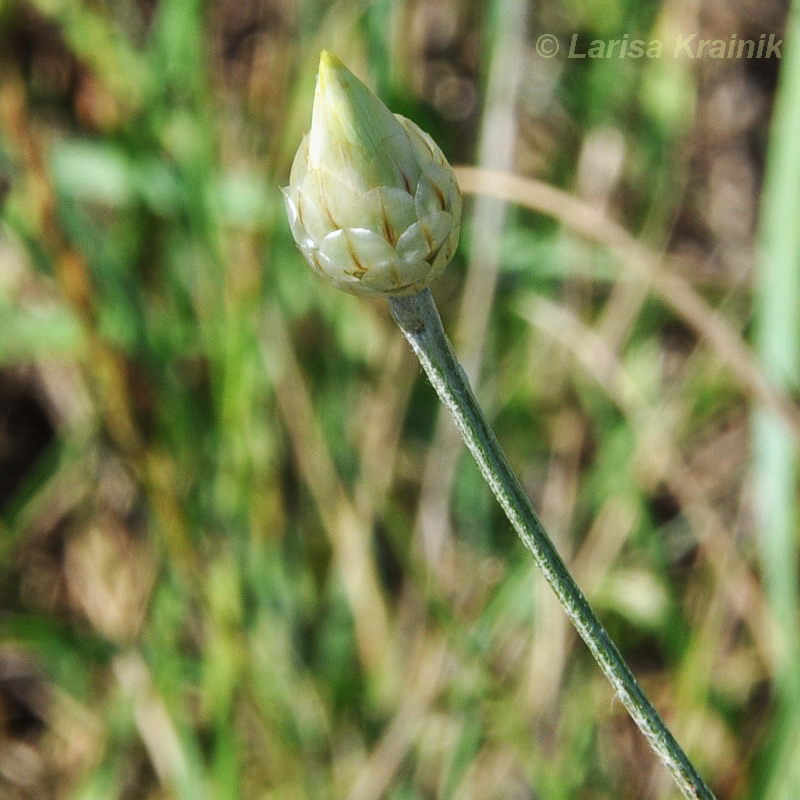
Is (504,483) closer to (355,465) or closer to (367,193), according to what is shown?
(367,193)

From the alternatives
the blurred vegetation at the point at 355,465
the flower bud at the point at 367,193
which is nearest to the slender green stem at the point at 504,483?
the flower bud at the point at 367,193

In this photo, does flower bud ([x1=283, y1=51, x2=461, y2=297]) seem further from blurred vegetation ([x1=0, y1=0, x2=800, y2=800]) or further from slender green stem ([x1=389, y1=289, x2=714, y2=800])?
blurred vegetation ([x1=0, y1=0, x2=800, y2=800])

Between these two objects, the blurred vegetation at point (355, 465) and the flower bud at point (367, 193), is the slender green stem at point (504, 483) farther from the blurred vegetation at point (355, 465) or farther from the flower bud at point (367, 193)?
the blurred vegetation at point (355, 465)

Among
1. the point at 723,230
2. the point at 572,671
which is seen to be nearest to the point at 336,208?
the point at 572,671

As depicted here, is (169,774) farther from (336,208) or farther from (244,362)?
(336,208)

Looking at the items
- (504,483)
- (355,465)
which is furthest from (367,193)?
(355,465)
